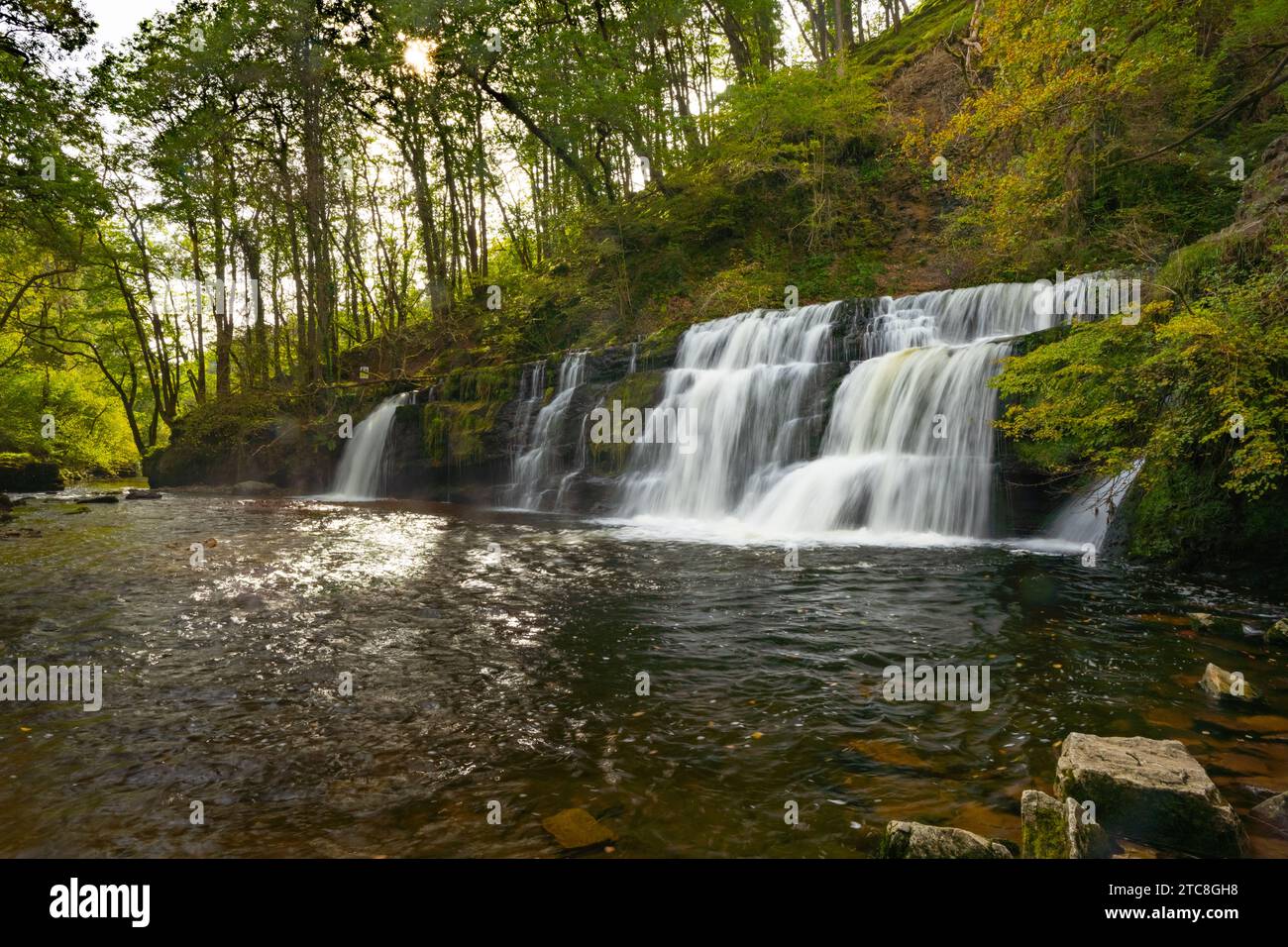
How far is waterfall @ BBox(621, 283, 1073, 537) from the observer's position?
436 inches

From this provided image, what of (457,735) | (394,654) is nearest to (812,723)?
(457,735)

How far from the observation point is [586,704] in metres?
4.64

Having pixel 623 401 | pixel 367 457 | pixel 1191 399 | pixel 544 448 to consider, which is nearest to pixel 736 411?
pixel 623 401

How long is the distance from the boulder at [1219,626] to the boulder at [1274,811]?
3.26 m

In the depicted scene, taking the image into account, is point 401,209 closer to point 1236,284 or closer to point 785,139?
point 785,139

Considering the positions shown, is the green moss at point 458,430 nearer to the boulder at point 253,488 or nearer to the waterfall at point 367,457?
the waterfall at point 367,457

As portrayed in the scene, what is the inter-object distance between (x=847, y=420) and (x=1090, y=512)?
177 inches

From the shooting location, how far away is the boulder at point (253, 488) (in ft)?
73.5

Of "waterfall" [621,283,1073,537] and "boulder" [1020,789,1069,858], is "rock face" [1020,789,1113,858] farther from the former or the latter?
"waterfall" [621,283,1073,537]

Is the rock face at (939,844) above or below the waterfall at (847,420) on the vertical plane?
below

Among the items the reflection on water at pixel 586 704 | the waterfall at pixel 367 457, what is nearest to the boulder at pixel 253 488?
the waterfall at pixel 367 457

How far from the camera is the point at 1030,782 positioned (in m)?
3.43

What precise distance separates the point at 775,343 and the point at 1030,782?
13.5 metres

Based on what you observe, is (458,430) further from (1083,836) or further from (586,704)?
(1083,836)
